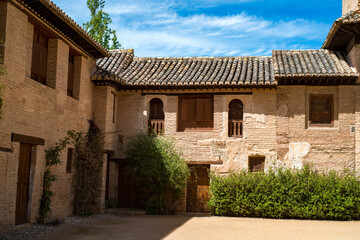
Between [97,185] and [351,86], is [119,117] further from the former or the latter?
[351,86]

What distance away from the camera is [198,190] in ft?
57.0

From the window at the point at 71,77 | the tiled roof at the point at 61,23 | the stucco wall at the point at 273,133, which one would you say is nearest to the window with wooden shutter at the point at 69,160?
the window at the point at 71,77

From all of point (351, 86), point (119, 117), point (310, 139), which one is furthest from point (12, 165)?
point (351, 86)

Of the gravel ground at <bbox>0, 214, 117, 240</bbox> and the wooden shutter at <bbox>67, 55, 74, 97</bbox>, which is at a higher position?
the wooden shutter at <bbox>67, 55, 74, 97</bbox>

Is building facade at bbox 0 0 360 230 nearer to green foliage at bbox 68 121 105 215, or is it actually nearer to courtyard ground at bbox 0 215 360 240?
green foliage at bbox 68 121 105 215

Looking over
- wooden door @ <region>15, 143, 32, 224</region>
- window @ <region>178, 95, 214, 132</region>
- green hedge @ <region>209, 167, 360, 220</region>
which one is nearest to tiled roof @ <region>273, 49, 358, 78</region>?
window @ <region>178, 95, 214, 132</region>

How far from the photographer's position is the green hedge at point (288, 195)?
1483 centimetres

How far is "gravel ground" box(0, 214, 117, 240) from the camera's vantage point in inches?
403

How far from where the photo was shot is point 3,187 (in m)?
10.3

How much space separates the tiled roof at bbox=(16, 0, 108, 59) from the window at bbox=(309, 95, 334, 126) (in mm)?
8205

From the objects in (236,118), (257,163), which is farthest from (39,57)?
(257,163)

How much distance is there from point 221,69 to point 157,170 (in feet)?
16.9

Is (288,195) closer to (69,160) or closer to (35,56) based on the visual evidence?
(69,160)

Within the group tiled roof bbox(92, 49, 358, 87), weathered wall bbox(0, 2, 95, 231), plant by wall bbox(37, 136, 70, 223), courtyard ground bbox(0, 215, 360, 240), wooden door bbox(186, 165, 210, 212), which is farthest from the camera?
wooden door bbox(186, 165, 210, 212)
